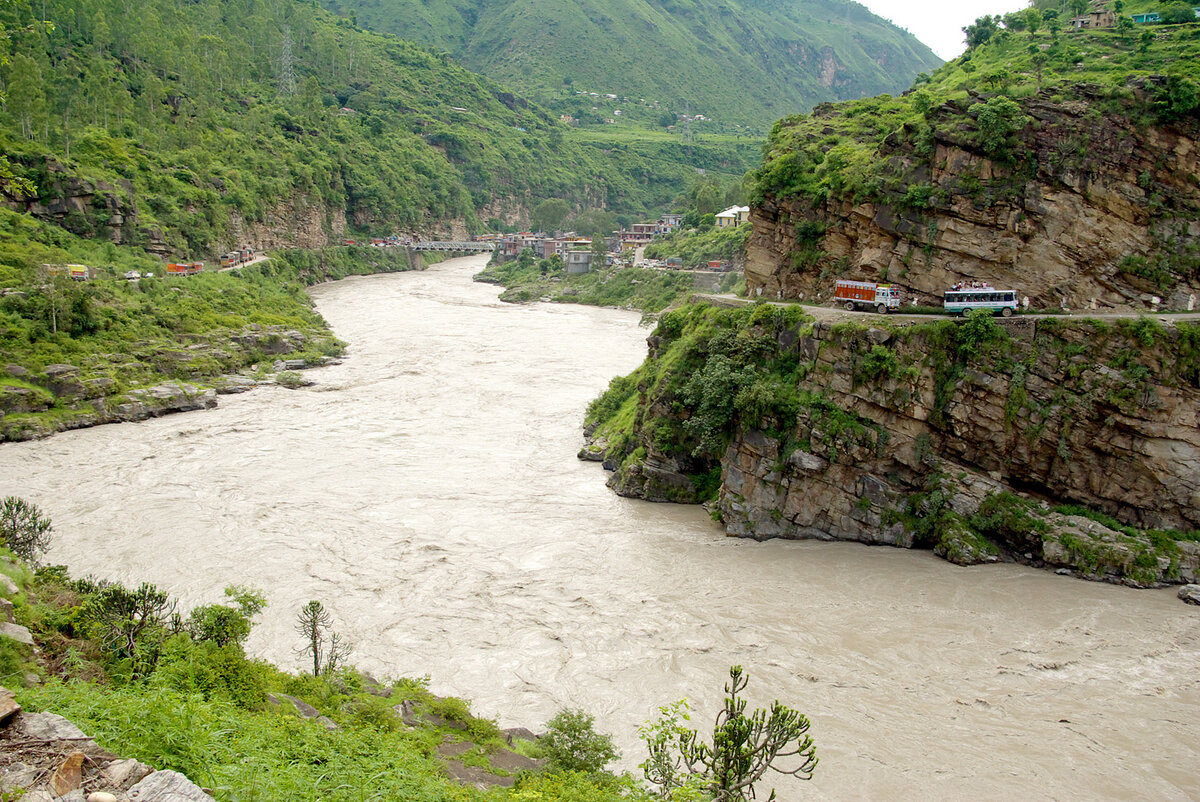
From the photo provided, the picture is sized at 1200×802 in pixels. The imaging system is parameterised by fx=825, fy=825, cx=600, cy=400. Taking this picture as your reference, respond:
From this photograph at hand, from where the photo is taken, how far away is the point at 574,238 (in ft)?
304

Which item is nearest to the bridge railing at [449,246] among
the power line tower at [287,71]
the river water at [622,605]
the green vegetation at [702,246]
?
the power line tower at [287,71]

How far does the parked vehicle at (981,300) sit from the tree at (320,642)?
57.7 ft

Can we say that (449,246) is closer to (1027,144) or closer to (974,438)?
(1027,144)

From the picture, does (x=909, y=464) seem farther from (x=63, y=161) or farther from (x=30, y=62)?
(x=30, y=62)

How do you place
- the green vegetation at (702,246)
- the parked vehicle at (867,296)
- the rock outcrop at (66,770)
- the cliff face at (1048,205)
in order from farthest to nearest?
1. the green vegetation at (702,246)
2. the parked vehicle at (867,296)
3. the cliff face at (1048,205)
4. the rock outcrop at (66,770)

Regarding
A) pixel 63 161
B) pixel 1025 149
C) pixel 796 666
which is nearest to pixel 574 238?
pixel 63 161

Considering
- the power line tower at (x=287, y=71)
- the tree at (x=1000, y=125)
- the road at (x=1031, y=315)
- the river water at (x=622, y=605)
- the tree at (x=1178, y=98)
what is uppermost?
the power line tower at (x=287, y=71)

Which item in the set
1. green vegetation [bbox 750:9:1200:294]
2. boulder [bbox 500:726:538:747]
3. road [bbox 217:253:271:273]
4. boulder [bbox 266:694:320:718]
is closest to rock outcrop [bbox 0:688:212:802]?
boulder [bbox 266:694:320:718]

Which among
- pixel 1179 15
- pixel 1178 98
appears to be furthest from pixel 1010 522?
pixel 1179 15

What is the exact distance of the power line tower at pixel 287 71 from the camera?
95.5 m

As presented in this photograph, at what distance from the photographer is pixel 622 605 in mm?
19484

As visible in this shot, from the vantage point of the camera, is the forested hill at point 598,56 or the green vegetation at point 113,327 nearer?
the green vegetation at point 113,327

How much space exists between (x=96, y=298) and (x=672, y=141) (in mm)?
118068

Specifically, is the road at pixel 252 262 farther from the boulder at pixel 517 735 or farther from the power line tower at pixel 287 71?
the boulder at pixel 517 735
